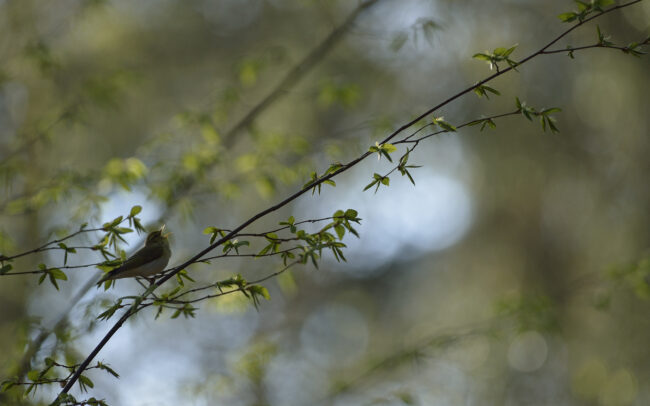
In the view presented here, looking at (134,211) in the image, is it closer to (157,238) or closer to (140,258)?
(140,258)

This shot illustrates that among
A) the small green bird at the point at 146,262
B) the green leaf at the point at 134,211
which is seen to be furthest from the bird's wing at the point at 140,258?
the green leaf at the point at 134,211

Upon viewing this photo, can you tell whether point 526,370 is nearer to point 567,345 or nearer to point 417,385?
point 567,345

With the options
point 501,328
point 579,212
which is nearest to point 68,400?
point 501,328

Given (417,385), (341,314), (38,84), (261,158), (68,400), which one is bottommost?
(68,400)

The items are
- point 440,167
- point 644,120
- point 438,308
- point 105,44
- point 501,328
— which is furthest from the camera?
point 438,308

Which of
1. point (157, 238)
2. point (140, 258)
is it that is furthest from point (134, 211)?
point (157, 238)

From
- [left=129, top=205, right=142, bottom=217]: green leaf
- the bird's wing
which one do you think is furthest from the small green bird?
[left=129, top=205, right=142, bottom=217]: green leaf

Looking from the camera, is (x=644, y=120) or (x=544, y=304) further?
(x=644, y=120)

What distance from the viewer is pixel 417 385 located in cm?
523

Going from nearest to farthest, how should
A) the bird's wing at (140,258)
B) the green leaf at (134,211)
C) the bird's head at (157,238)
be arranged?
1. the green leaf at (134,211)
2. the bird's wing at (140,258)
3. the bird's head at (157,238)

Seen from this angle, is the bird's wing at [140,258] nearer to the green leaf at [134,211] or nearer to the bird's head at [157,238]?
the bird's head at [157,238]

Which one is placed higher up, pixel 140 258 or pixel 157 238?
pixel 157 238

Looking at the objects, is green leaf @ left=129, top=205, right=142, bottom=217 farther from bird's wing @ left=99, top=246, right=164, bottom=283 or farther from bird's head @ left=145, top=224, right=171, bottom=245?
bird's head @ left=145, top=224, right=171, bottom=245

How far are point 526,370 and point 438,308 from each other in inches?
94.7
